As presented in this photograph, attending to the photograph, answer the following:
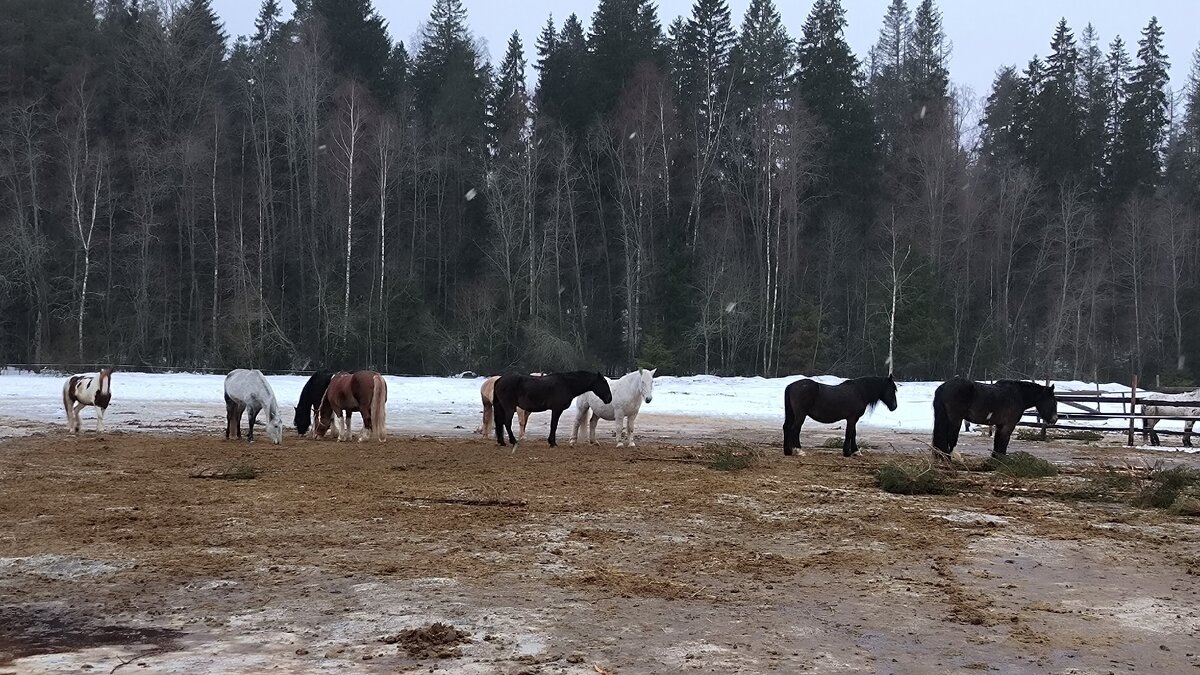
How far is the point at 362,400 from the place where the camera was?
1742 cm

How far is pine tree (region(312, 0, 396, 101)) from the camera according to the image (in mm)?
49094

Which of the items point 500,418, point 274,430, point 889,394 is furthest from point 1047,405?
point 274,430

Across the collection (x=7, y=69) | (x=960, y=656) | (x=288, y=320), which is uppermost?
(x=7, y=69)

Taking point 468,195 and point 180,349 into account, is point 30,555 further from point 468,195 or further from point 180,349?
point 468,195

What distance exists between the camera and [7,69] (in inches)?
1649

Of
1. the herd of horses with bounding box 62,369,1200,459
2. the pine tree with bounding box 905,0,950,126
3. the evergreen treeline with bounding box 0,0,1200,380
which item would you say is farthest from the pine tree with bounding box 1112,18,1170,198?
the herd of horses with bounding box 62,369,1200,459

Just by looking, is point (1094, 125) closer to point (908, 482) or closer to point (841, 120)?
point (841, 120)

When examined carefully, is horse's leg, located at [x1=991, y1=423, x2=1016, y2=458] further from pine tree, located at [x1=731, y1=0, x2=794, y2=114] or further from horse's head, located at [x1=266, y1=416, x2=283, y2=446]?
pine tree, located at [x1=731, y1=0, x2=794, y2=114]

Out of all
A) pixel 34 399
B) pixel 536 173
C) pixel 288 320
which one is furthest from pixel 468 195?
pixel 34 399

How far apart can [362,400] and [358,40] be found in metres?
37.9

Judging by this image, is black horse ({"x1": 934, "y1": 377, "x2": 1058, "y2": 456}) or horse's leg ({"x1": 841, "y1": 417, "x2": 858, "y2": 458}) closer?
black horse ({"x1": 934, "y1": 377, "x2": 1058, "y2": 456})

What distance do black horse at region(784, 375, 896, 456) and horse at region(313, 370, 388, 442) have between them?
7652 mm

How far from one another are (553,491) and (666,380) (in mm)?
24019

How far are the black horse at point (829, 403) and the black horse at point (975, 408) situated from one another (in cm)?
132
